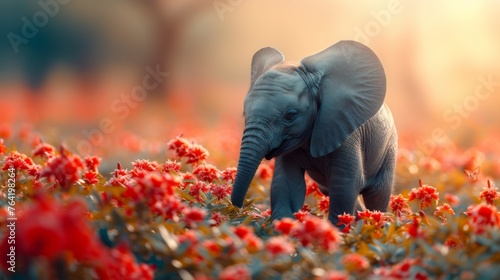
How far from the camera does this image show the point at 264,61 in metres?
5.28

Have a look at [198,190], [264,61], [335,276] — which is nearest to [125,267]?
[335,276]

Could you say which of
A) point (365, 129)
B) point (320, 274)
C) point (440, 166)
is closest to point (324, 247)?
point (320, 274)

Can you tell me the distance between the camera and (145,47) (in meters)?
18.4

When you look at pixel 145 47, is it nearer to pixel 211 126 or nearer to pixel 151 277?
pixel 211 126

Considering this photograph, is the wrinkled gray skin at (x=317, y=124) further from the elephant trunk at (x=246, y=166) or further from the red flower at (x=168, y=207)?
the red flower at (x=168, y=207)

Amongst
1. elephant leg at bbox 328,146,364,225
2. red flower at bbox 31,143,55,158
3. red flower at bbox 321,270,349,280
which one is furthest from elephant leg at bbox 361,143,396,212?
red flower at bbox 321,270,349,280

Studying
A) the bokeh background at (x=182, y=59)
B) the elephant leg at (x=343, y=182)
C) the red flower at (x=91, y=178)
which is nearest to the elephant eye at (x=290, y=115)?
the elephant leg at (x=343, y=182)

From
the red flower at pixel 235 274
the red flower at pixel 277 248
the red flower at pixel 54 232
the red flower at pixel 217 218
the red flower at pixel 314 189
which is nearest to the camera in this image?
the red flower at pixel 54 232

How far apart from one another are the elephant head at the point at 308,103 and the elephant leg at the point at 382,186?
78 cm

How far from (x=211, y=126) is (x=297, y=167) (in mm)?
10120

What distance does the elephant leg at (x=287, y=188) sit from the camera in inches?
200

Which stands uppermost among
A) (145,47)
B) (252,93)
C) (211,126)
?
(252,93)

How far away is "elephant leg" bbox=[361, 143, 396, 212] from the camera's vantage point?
18.6 ft

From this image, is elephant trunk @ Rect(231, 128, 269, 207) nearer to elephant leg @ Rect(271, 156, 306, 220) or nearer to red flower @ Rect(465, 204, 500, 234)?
elephant leg @ Rect(271, 156, 306, 220)
